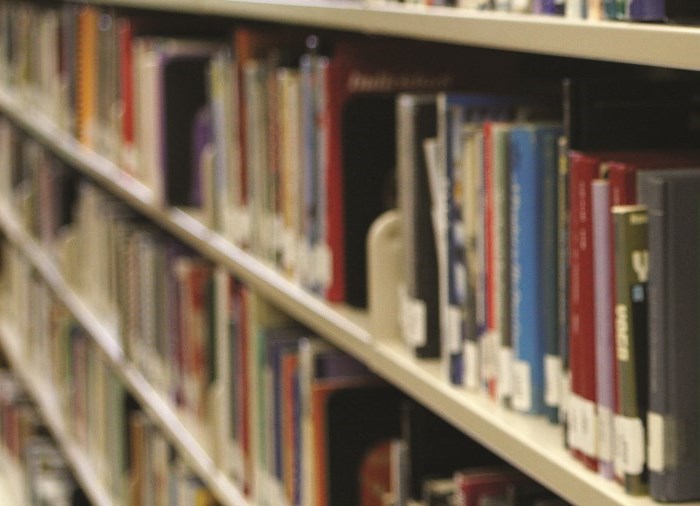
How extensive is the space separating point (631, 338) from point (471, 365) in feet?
1.07

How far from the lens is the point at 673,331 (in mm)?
904

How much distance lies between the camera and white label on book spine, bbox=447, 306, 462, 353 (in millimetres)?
1267

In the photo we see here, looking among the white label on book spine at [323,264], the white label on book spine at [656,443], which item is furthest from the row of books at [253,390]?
the white label on book spine at [656,443]

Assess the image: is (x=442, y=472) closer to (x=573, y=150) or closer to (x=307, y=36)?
(x=573, y=150)

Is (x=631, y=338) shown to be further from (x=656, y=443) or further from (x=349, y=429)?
(x=349, y=429)

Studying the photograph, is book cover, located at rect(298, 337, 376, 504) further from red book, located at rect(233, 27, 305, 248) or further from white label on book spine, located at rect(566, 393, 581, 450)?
white label on book spine, located at rect(566, 393, 581, 450)

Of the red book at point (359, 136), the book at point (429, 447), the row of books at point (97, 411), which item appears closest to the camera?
the book at point (429, 447)

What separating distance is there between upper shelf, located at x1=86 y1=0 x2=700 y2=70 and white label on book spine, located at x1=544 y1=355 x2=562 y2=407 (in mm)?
247

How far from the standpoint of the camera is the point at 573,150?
41.2 inches

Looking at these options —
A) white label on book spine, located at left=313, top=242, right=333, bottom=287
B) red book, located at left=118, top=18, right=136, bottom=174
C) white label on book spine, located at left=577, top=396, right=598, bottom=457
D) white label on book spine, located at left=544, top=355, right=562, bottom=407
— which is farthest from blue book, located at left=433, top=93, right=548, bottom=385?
red book, located at left=118, top=18, right=136, bottom=174

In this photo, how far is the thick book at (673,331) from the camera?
898 mm

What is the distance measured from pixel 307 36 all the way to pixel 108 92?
92cm

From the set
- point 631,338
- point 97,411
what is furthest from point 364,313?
point 97,411

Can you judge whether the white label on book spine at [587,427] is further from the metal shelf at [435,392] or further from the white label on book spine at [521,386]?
the white label on book spine at [521,386]
